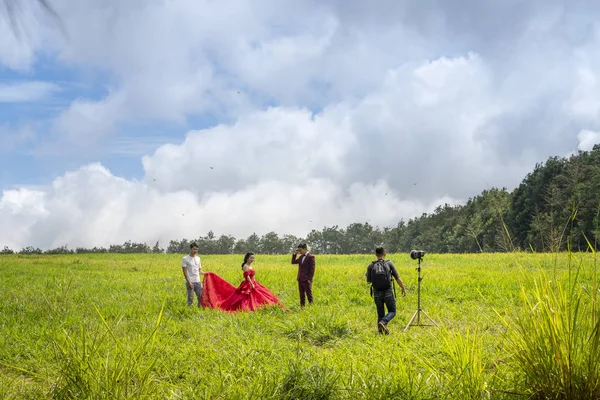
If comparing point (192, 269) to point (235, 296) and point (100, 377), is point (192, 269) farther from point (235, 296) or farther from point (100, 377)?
point (100, 377)

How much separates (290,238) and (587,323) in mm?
156667

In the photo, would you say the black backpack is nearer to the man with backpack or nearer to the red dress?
the man with backpack

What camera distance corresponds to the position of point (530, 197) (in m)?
65.6

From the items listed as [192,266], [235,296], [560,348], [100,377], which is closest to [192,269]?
[192,266]

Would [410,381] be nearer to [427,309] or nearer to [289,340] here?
[289,340]

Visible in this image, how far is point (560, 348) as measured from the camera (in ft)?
15.6

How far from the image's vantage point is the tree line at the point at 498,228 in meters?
5.86

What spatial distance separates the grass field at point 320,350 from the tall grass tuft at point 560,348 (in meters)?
0.01

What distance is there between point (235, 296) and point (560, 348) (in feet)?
36.2

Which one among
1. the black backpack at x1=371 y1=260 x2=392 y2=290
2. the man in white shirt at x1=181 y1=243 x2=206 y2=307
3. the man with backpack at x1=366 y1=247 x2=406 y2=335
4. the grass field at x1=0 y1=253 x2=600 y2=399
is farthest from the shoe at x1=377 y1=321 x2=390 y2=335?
the man in white shirt at x1=181 y1=243 x2=206 y2=307

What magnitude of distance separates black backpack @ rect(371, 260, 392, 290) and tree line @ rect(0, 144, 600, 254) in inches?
73.1

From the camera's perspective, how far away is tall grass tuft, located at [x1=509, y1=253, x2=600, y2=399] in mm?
4707

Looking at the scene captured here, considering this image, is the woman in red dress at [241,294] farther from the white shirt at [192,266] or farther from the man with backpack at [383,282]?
the man with backpack at [383,282]

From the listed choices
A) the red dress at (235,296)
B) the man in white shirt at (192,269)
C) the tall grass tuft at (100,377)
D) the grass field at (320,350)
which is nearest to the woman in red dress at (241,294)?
the red dress at (235,296)
